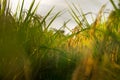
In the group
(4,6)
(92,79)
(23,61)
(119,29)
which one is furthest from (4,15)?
(92,79)

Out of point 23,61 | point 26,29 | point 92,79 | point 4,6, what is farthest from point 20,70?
point 92,79

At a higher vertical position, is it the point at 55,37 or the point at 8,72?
the point at 55,37

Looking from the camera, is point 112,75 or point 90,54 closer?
point 90,54

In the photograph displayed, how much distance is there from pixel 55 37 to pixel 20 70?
1.66ft

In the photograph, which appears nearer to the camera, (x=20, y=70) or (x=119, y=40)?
(x=119, y=40)

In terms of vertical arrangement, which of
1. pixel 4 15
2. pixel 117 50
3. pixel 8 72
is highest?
pixel 4 15

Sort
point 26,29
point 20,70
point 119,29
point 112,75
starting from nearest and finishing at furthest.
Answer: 1. point 112,75
2. point 119,29
3. point 20,70
4. point 26,29

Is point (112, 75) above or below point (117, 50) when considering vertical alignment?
below

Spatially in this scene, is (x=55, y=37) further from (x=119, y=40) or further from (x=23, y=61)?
(x=119, y=40)

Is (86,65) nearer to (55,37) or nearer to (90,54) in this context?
(90,54)

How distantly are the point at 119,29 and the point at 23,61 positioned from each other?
0.53m

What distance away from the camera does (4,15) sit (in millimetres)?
2207

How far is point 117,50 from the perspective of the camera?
5.89ft

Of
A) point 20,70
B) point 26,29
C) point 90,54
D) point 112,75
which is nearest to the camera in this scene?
point 90,54
